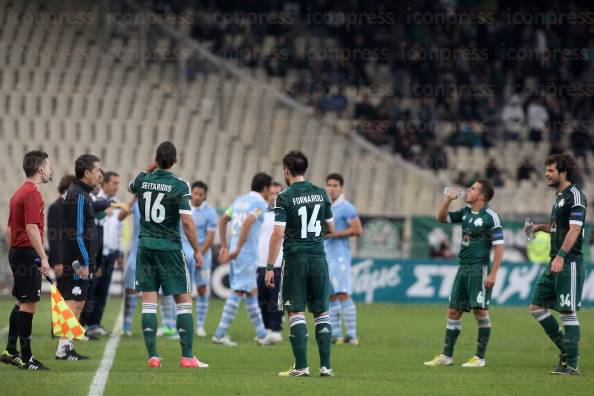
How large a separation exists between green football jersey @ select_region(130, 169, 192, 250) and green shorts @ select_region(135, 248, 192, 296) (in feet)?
0.29

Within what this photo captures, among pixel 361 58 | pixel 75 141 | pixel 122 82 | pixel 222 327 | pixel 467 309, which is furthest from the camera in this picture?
pixel 361 58

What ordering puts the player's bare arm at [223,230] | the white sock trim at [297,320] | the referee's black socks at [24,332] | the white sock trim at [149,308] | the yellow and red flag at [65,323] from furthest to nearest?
the player's bare arm at [223,230] → the white sock trim at [149,308] → the yellow and red flag at [65,323] → the referee's black socks at [24,332] → the white sock trim at [297,320]

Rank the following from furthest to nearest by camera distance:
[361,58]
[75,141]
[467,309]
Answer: [361,58] < [75,141] < [467,309]

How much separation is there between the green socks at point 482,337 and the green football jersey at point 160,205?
3.95 metres

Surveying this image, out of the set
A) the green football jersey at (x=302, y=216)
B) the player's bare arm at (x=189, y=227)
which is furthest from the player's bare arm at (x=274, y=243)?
the player's bare arm at (x=189, y=227)

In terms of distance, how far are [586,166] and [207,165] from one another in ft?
34.3

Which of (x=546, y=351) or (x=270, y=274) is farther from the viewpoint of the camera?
(x=546, y=351)

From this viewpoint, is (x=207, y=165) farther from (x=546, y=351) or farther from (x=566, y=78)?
(x=546, y=351)

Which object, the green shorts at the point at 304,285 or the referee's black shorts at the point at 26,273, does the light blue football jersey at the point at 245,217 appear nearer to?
the green shorts at the point at 304,285

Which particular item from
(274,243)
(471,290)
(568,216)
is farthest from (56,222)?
(568,216)

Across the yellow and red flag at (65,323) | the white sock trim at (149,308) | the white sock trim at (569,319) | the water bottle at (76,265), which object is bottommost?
the yellow and red flag at (65,323)

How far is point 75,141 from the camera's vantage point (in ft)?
94.0

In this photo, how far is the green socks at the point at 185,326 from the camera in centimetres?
1245

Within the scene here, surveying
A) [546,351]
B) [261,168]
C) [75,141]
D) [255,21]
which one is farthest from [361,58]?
[546,351]
